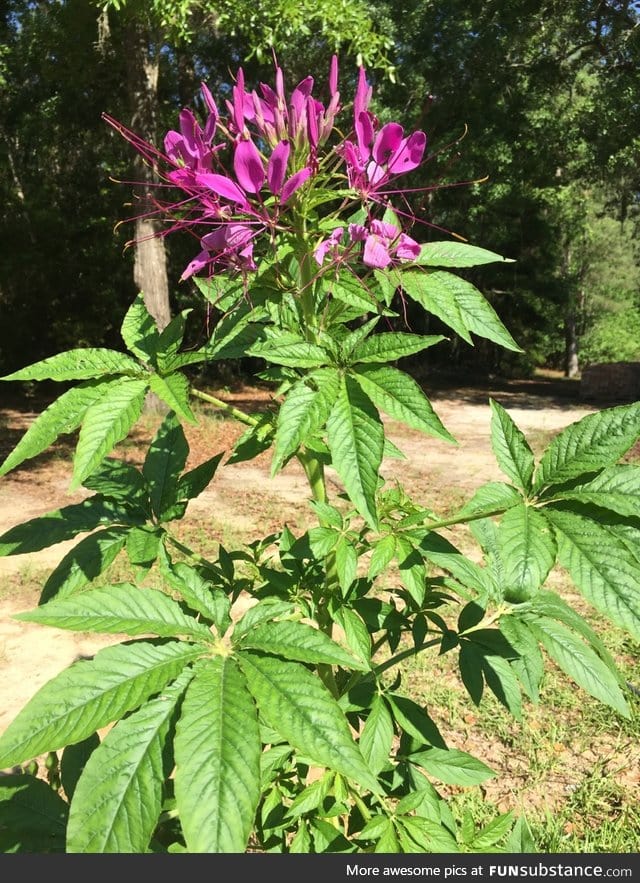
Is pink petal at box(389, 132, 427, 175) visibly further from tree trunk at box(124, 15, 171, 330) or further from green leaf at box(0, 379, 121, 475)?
tree trunk at box(124, 15, 171, 330)

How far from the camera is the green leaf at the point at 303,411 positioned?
32.4 inches

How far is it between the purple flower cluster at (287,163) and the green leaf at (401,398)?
16cm

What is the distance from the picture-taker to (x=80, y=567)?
3.60 ft

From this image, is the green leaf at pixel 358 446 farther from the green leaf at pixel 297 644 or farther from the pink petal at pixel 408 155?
the pink petal at pixel 408 155

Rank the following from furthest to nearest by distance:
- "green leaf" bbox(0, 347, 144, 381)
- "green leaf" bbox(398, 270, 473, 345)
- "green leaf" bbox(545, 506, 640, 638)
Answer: "green leaf" bbox(0, 347, 144, 381)
"green leaf" bbox(398, 270, 473, 345)
"green leaf" bbox(545, 506, 640, 638)

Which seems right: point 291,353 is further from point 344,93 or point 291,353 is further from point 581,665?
point 344,93

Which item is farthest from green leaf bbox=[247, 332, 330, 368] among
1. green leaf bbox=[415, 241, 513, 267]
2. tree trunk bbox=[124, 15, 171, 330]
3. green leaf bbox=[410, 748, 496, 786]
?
tree trunk bbox=[124, 15, 171, 330]

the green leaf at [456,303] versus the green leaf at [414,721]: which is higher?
the green leaf at [456,303]

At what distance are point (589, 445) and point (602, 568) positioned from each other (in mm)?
238

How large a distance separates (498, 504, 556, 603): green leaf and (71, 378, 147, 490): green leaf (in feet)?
1.82

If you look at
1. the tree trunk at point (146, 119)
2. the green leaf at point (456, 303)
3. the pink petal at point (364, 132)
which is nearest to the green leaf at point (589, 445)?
the green leaf at point (456, 303)

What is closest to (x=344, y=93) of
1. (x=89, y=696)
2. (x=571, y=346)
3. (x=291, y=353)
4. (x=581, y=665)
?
(x=571, y=346)

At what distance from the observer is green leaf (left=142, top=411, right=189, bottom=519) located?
1243mm

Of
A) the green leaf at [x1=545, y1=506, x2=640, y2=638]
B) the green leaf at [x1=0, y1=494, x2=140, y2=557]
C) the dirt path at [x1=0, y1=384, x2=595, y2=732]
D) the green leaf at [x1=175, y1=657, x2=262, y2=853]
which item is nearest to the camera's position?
the green leaf at [x1=175, y1=657, x2=262, y2=853]
